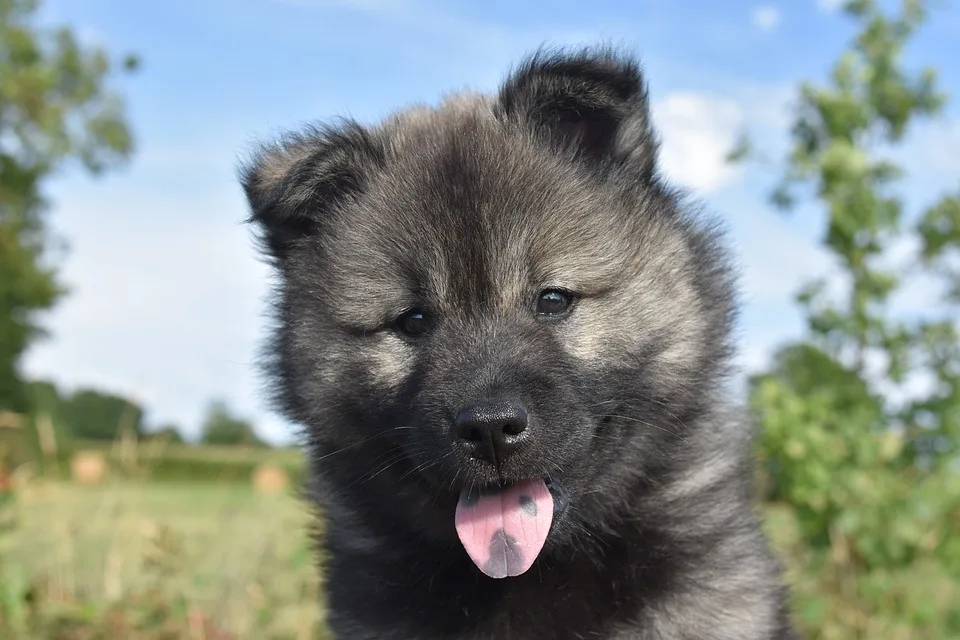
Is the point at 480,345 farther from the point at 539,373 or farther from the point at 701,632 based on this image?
the point at 701,632

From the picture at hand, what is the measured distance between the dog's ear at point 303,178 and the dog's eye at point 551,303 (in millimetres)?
783

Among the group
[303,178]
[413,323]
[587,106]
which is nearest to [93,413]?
[303,178]

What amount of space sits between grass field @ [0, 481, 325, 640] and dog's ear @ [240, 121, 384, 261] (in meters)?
1.10

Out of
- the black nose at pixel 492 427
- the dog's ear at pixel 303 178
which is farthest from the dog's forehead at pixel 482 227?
the black nose at pixel 492 427

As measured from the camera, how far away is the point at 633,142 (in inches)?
119

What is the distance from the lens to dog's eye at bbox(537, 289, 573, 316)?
275 cm

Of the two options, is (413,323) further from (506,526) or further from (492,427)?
(506,526)

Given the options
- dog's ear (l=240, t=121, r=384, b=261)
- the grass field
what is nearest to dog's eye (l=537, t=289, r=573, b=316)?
dog's ear (l=240, t=121, r=384, b=261)

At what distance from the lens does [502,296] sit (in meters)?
2.72

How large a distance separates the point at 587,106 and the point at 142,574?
4.01 metres

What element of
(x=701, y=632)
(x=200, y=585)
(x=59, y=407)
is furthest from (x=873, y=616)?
(x=59, y=407)

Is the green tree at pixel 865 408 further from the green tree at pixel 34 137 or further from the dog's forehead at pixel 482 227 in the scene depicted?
the green tree at pixel 34 137

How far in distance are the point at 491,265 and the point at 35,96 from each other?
83.3ft

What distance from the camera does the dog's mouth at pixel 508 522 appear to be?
259cm
